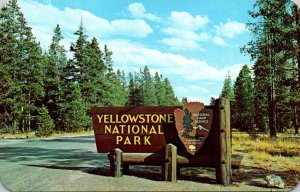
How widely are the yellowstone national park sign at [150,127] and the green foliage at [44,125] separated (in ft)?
62.2

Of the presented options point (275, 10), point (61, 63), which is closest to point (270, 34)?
point (275, 10)

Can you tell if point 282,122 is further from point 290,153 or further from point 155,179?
point 155,179

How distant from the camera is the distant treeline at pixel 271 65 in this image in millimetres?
12656

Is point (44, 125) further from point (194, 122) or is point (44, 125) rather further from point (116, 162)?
point (194, 122)

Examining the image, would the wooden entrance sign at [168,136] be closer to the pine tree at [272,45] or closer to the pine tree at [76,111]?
the pine tree at [272,45]

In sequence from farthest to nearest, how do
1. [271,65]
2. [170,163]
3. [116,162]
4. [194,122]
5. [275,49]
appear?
[271,65]
[275,49]
[116,162]
[170,163]
[194,122]

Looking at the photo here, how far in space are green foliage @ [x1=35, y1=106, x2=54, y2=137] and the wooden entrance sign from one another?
18998mm

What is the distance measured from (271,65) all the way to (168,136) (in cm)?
1044

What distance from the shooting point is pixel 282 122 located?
1008 inches

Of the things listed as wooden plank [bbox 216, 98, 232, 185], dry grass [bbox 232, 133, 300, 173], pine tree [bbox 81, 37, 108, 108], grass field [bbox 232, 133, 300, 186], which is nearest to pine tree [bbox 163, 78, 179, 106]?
wooden plank [bbox 216, 98, 232, 185]

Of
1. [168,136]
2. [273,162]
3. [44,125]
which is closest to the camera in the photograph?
[168,136]

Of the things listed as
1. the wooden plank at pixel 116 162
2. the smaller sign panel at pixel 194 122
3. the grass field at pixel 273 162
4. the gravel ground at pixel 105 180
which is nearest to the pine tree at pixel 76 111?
the grass field at pixel 273 162

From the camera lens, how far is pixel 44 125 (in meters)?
28.9

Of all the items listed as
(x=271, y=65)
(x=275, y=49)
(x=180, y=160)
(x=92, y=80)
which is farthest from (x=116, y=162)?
(x=92, y=80)
